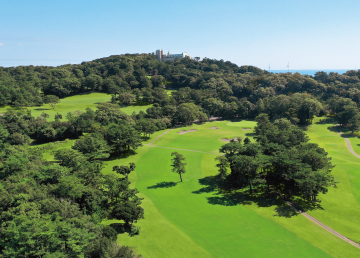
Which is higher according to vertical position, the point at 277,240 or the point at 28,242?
the point at 28,242

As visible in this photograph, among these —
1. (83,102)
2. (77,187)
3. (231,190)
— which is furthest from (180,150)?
(83,102)

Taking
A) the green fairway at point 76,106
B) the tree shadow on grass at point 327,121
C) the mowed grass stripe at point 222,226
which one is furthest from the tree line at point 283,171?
the green fairway at point 76,106

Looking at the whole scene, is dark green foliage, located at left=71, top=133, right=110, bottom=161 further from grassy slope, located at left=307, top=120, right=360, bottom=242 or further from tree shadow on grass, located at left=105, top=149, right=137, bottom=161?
grassy slope, located at left=307, top=120, right=360, bottom=242

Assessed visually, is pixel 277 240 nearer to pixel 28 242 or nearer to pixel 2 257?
pixel 28 242

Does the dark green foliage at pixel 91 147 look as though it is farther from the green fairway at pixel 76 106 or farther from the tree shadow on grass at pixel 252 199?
the green fairway at pixel 76 106

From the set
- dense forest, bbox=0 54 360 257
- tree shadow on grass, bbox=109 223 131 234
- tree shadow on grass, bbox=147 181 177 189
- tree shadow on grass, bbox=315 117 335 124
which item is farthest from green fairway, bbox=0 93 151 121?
tree shadow on grass, bbox=315 117 335 124

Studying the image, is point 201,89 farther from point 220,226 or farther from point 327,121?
point 220,226

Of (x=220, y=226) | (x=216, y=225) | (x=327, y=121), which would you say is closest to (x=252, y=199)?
(x=220, y=226)
